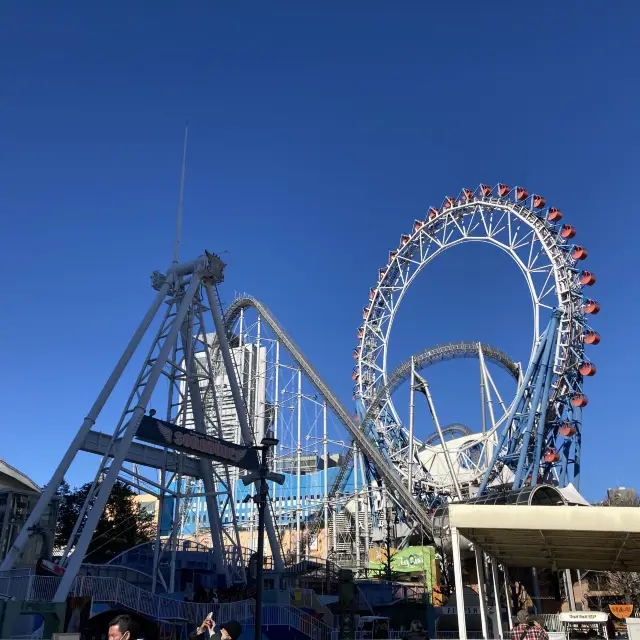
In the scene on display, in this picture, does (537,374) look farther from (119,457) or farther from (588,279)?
(119,457)

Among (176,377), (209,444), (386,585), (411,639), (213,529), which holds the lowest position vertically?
(411,639)

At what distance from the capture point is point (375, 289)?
166 feet

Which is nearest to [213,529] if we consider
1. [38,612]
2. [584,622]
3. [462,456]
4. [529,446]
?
[38,612]

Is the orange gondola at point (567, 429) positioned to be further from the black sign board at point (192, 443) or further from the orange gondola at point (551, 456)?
the black sign board at point (192, 443)

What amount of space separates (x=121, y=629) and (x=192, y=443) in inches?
698

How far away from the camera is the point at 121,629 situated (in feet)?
14.4

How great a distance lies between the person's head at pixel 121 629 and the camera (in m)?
4.37

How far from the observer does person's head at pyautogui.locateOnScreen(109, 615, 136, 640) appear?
14.3 ft

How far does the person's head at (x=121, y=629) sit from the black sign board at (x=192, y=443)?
16.4m

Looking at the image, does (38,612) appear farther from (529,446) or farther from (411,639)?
(529,446)

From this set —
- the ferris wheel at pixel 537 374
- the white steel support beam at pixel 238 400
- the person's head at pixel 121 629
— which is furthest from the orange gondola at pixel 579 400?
the person's head at pixel 121 629

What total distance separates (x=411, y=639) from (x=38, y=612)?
1031 cm

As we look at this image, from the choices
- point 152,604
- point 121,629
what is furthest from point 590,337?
point 121,629

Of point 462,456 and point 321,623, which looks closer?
point 321,623
